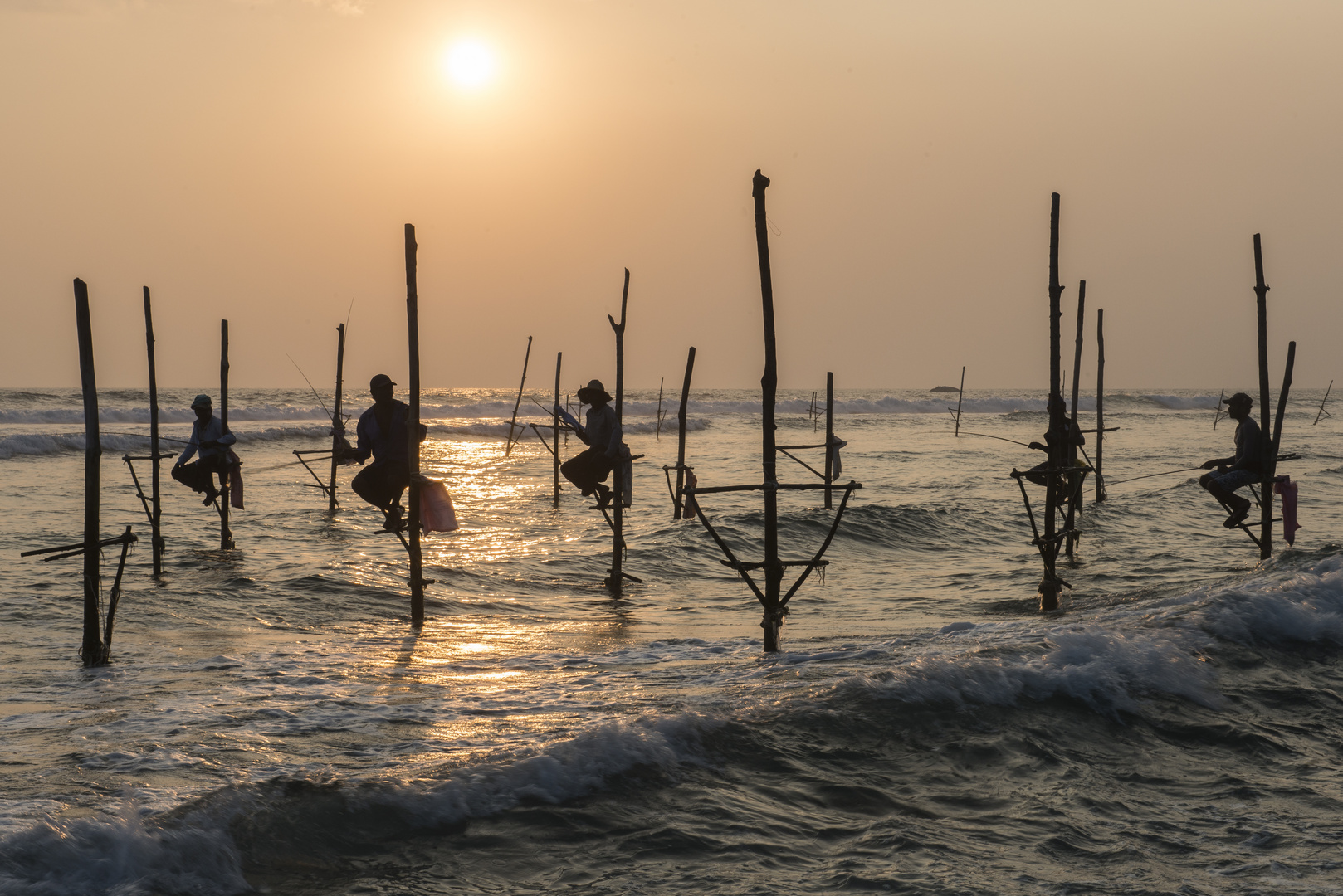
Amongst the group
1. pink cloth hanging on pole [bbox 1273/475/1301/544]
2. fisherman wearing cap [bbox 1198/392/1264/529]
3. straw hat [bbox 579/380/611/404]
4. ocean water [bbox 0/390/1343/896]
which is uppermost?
straw hat [bbox 579/380/611/404]

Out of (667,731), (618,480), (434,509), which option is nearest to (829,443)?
(618,480)

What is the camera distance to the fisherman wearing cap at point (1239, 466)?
1149 cm

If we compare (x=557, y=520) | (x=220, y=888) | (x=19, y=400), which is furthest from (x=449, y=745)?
(x=19, y=400)

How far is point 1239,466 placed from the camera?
38.0 feet

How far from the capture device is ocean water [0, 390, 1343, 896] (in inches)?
183

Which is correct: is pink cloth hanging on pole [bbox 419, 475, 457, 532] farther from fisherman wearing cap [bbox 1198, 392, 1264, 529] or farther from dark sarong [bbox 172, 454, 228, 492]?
fisherman wearing cap [bbox 1198, 392, 1264, 529]

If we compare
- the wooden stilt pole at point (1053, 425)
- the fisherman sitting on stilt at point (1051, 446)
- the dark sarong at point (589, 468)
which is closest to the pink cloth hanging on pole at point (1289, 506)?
the fisherman sitting on stilt at point (1051, 446)

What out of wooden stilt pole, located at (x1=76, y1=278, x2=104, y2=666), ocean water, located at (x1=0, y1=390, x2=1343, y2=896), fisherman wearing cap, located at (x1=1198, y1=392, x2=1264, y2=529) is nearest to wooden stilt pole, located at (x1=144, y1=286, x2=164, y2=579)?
ocean water, located at (x1=0, y1=390, x2=1343, y2=896)

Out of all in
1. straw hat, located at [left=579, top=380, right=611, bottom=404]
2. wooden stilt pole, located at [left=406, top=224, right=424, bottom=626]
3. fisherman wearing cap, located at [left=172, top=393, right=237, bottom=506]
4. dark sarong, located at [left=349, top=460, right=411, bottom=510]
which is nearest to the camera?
wooden stilt pole, located at [left=406, top=224, right=424, bottom=626]

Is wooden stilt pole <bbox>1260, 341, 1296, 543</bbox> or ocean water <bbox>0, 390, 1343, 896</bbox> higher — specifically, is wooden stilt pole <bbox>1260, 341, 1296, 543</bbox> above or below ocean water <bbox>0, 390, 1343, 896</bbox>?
above

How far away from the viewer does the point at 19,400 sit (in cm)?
5988

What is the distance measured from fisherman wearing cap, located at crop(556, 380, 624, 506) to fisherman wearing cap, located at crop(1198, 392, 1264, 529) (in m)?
6.22

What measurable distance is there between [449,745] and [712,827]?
1692 millimetres

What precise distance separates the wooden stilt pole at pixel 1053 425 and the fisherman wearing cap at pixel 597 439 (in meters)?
4.13
